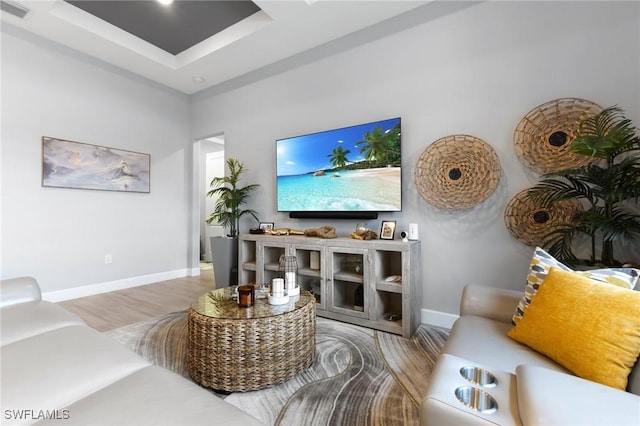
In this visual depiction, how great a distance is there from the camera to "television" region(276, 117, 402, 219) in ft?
8.71

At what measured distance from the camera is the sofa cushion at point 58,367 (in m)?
0.86

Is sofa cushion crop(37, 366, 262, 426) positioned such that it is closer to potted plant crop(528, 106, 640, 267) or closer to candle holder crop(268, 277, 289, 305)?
candle holder crop(268, 277, 289, 305)

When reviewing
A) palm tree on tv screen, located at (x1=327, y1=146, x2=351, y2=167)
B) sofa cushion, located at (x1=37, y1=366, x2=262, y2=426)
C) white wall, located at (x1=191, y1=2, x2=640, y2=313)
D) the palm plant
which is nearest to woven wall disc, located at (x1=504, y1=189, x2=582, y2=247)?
white wall, located at (x1=191, y1=2, x2=640, y2=313)

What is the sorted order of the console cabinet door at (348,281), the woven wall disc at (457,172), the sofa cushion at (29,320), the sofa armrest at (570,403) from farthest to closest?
the console cabinet door at (348,281)
the woven wall disc at (457,172)
the sofa cushion at (29,320)
the sofa armrest at (570,403)

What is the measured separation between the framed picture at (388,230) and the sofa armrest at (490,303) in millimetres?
971

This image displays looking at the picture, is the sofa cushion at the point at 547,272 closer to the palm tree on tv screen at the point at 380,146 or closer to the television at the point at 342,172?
the television at the point at 342,172

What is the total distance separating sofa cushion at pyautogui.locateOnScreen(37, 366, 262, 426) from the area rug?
646 mm

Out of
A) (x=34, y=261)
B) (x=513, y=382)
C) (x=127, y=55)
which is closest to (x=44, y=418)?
(x=513, y=382)

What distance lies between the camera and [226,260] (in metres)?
3.53

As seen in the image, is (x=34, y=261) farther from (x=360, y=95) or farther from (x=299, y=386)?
(x=360, y=95)

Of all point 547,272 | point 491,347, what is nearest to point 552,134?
point 547,272

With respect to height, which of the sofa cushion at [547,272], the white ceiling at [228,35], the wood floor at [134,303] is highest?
the white ceiling at [228,35]

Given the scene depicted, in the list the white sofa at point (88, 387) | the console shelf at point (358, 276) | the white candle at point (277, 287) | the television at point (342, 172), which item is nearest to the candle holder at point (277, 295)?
the white candle at point (277, 287)

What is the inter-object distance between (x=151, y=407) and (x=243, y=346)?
76cm
